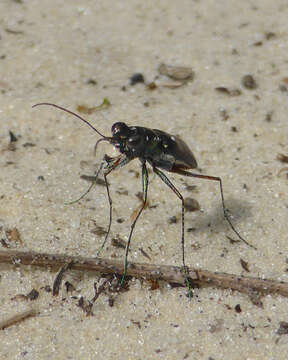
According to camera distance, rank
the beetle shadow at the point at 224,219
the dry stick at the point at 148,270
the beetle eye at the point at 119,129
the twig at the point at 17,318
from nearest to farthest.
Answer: the twig at the point at 17,318 → the dry stick at the point at 148,270 → the beetle eye at the point at 119,129 → the beetle shadow at the point at 224,219

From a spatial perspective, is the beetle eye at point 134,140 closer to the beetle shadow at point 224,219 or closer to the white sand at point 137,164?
the white sand at point 137,164

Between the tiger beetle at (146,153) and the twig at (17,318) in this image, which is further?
the tiger beetle at (146,153)

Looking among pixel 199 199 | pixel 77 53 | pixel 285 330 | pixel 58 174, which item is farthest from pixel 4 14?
pixel 285 330

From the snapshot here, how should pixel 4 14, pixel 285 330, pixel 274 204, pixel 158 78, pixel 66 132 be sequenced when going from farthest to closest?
pixel 4 14, pixel 158 78, pixel 66 132, pixel 274 204, pixel 285 330

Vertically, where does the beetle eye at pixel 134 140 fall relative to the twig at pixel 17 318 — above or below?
above

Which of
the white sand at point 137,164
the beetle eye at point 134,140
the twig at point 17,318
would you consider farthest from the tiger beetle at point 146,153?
the twig at point 17,318

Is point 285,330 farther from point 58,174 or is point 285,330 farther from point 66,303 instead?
point 58,174

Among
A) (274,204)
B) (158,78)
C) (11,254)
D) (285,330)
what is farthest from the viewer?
(158,78)
